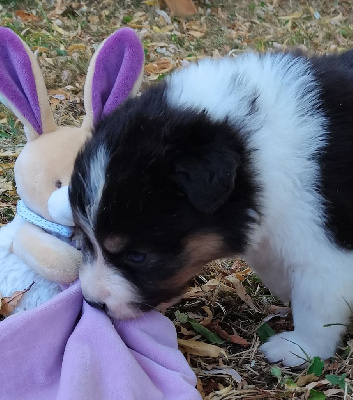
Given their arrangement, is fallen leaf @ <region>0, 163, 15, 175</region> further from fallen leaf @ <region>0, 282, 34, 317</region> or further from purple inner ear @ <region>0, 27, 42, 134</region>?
fallen leaf @ <region>0, 282, 34, 317</region>

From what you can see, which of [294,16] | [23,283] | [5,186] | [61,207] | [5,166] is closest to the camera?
[61,207]

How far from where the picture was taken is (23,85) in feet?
9.54

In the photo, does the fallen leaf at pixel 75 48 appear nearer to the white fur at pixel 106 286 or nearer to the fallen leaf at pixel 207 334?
the fallen leaf at pixel 207 334

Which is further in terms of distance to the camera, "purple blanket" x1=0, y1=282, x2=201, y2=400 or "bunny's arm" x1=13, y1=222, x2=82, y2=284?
"bunny's arm" x1=13, y1=222, x2=82, y2=284

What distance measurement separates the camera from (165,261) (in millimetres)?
2436

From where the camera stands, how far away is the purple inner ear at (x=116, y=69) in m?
2.97

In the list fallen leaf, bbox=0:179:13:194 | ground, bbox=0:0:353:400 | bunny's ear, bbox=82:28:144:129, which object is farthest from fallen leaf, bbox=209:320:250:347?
fallen leaf, bbox=0:179:13:194

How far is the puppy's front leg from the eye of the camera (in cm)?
271

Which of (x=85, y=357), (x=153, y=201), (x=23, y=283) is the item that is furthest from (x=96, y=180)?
(x=23, y=283)

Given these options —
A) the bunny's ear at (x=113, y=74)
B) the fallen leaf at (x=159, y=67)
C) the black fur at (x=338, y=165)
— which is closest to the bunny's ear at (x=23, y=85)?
the bunny's ear at (x=113, y=74)

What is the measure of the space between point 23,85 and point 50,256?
85cm

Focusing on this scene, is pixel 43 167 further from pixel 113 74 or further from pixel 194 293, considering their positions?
pixel 194 293

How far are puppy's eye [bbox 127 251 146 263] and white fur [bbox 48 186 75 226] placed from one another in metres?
0.38

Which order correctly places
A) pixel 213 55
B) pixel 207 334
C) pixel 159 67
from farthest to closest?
1. pixel 213 55
2. pixel 159 67
3. pixel 207 334
